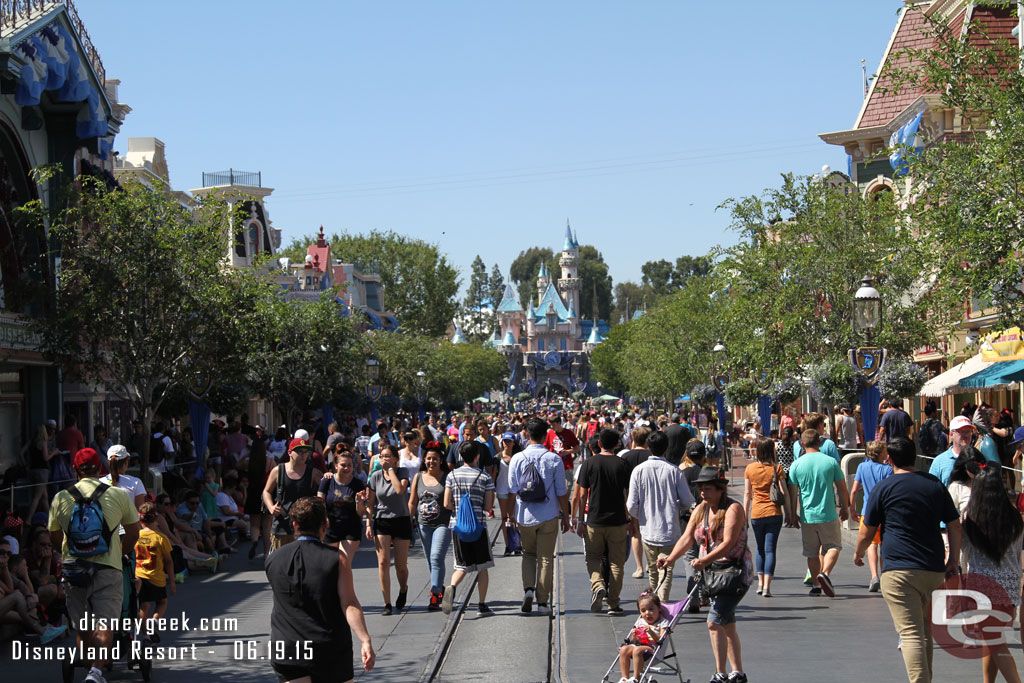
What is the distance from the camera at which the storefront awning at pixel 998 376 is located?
20734 mm

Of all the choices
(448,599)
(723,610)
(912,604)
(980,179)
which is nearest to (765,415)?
(980,179)

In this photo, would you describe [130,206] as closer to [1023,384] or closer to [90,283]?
[90,283]

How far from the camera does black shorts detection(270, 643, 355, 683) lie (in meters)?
5.89

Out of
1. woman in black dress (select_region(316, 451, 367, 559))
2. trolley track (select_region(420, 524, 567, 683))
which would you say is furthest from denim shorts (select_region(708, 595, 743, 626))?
A: woman in black dress (select_region(316, 451, 367, 559))

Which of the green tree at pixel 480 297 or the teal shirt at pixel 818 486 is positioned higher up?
the green tree at pixel 480 297

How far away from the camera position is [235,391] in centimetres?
2753

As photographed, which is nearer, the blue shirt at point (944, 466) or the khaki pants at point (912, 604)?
the khaki pants at point (912, 604)

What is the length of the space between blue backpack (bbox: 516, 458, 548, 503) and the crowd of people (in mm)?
16

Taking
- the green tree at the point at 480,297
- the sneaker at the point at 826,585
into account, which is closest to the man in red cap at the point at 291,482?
the sneaker at the point at 826,585

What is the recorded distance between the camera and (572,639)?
10.0 meters

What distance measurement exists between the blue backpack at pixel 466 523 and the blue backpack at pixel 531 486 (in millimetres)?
461

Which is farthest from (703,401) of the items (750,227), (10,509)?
(10,509)

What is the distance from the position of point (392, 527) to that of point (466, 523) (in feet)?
3.01

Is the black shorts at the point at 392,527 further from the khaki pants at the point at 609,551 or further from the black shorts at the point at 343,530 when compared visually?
the khaki pants at the point at 609,551
